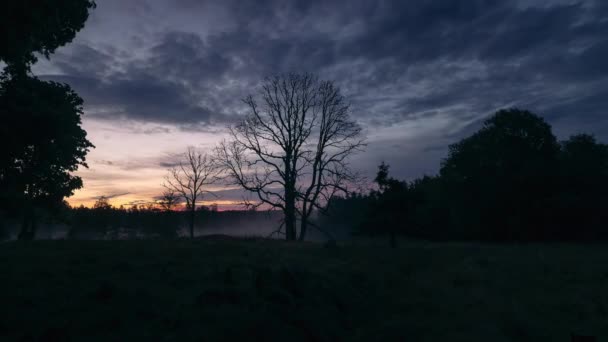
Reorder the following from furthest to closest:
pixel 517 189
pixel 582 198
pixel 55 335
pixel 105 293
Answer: pixel 517 189 → pixel 582 198 → pixel 105 293 → pixel 55 335

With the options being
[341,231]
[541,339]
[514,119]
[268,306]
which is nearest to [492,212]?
[514,119]

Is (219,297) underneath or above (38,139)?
underneath

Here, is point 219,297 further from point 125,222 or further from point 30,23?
point 125,222

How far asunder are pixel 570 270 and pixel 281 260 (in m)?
10.0

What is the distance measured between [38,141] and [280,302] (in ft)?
53.3

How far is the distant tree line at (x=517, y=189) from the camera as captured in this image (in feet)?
89.8

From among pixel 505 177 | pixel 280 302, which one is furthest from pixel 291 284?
pixel 505 177

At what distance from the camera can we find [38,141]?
1625 centimetres

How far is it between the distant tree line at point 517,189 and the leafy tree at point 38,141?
1847cm

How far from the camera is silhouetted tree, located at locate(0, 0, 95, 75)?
7240 millimetres

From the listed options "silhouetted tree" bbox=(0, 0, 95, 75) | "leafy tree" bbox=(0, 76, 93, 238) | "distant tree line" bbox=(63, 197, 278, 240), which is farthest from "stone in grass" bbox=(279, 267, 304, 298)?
"distant tree line" bbox=(63, 197, 278, 240)

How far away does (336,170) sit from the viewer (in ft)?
86.5

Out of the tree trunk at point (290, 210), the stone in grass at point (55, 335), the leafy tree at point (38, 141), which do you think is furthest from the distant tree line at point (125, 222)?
the stone in grass at point (55, 335)

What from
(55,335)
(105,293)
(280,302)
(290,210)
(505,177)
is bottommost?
(280,302)
